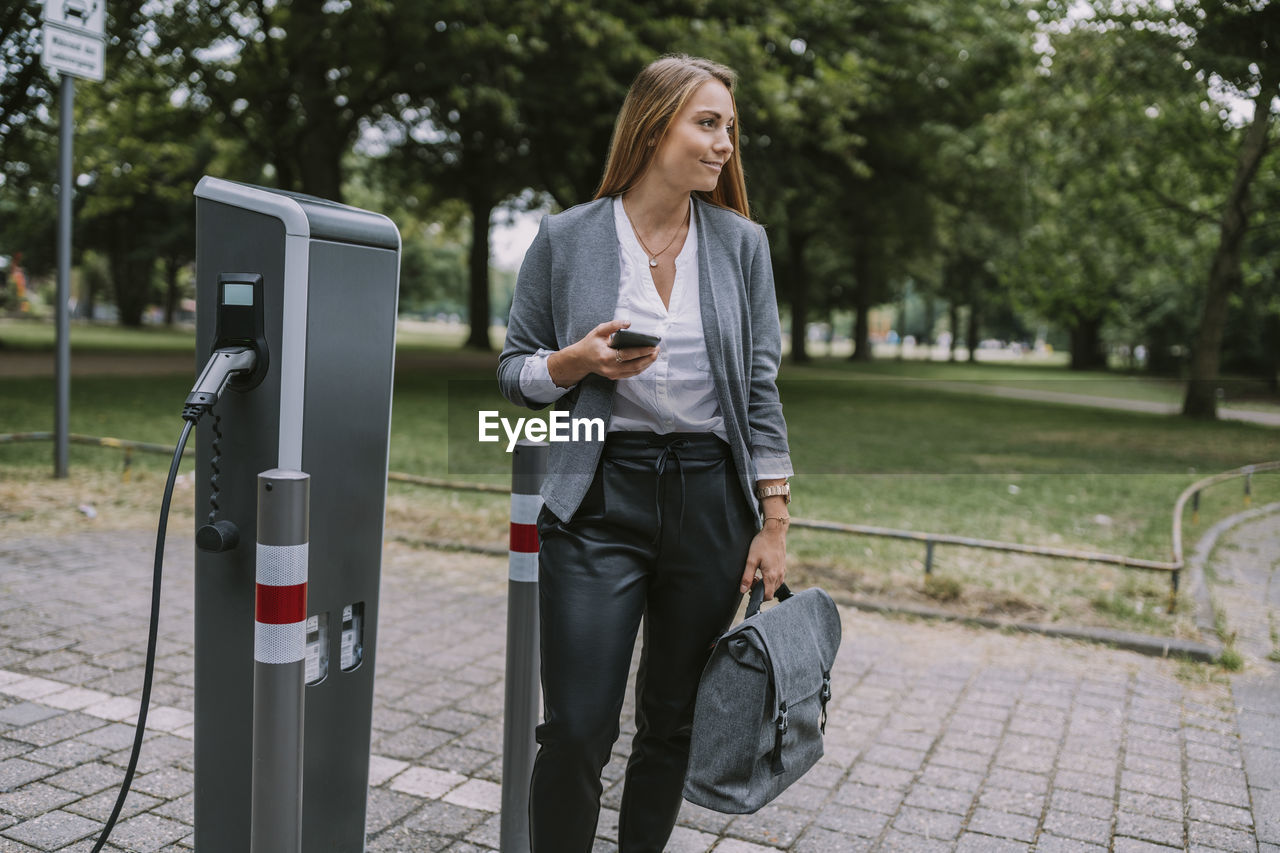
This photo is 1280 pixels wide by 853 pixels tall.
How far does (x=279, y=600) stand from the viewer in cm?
215

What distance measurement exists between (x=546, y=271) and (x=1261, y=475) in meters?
10.8

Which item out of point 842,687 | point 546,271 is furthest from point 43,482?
point 546,271

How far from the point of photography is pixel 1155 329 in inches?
1720

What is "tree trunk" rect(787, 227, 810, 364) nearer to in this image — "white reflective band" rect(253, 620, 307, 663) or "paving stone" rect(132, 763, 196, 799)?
"paving stone" rect(132, 763, 196, 799)

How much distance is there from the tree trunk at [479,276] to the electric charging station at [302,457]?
1112 inches

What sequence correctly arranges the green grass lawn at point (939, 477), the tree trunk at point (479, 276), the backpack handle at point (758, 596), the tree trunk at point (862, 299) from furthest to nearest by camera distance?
the tree trunk at point (862, 299)
the tree trunk at point (479, 276)
the green grass lawn at point (939, 477)
the backpack handle at point (758, 596)

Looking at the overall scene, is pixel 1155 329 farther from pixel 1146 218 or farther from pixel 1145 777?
pixel 1145 777

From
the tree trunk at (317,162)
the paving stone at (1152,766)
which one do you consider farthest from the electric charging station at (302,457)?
the tree trunk at (317,162)

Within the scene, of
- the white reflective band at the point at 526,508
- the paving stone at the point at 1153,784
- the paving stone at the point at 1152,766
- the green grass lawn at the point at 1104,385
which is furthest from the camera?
the green grass lawn at the point at 1104,385

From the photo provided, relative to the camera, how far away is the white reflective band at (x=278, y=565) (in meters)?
2.14

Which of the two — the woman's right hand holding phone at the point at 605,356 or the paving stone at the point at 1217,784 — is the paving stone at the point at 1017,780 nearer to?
the paving stone at the point at 1217,784

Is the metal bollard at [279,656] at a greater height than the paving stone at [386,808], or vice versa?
the metal bollard at [279,656]

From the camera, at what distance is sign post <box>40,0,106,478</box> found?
7402 millimetres

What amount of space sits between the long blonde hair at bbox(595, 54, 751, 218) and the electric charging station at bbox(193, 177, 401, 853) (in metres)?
0.61
